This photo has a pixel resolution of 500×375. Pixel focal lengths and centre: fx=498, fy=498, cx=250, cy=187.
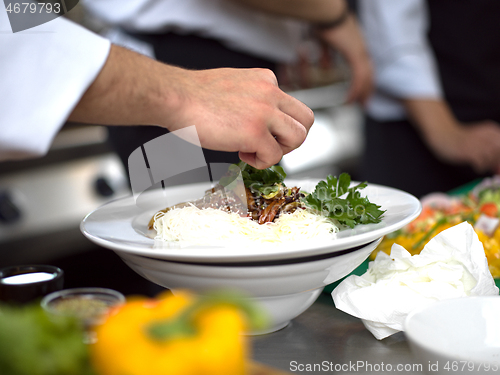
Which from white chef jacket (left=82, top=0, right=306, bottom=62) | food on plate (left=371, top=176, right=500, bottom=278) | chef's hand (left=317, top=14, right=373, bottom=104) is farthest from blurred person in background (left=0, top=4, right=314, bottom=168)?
chef's hand (left=317, top=14, right=373, bottom=104)

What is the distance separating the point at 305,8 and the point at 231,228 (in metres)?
0.99

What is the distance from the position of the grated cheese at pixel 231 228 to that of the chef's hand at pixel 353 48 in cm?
118

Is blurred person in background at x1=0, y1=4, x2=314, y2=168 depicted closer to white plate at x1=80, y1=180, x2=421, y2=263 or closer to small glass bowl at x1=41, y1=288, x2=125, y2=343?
white plate at x1=80, y1=180, x2=421, y2=263

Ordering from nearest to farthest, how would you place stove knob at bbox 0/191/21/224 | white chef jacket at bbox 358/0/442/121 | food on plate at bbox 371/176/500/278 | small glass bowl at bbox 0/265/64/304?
1. small glass bowl at bbox 0/265/64/304
2. food on plate at bbox 371/176/500/278
3. stove knob at bbox 0/191/21/224
4. white chef jacket at bbox 358/0/442/121

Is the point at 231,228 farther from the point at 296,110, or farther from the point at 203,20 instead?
the point at 203,20

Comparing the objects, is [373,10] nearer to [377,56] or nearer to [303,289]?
[377,56]

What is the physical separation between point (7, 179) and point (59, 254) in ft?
1.33

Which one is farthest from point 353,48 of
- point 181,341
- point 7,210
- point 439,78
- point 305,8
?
point 181,341

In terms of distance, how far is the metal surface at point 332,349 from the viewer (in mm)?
673

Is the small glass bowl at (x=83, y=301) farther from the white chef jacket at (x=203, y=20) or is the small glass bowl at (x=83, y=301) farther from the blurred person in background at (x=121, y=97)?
the white chef jacket at (x=203, y=20)

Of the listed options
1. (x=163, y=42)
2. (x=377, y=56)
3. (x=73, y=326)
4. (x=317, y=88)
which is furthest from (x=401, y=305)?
(x=317, y=88)

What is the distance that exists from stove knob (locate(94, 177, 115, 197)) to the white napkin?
73.7 inches

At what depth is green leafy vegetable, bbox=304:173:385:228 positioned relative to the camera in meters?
0.79

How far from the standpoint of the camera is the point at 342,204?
0.82 meters
